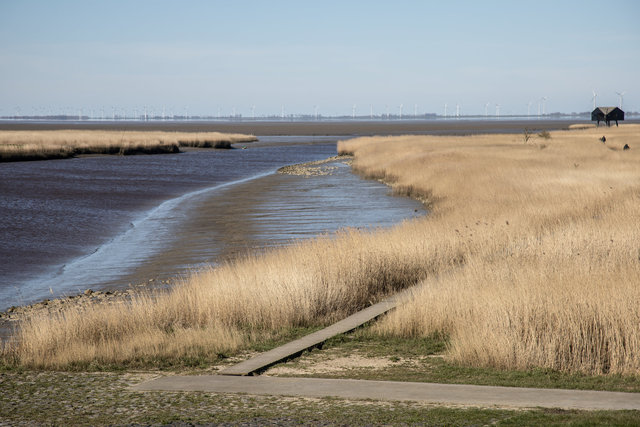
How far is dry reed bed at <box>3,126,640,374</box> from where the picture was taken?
9.56m

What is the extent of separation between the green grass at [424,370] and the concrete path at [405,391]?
1.62 ft

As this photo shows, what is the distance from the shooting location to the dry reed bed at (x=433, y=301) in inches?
376

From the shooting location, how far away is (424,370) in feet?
30.8

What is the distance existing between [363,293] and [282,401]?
19.3 feet

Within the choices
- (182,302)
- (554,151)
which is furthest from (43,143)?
(182,302)

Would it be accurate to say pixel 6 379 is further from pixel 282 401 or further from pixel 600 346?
pixel 600 346

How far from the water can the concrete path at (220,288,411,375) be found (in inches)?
282

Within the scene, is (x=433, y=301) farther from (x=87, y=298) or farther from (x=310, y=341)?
(x=87, y=298)

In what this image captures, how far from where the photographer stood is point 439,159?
48219 millimetres

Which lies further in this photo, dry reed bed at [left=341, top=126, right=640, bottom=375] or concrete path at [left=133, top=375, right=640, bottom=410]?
dry reed bed at [left=341, top=126, right=640, bottom=375]

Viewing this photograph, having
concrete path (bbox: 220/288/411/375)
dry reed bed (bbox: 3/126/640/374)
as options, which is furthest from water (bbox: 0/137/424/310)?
concrete path (bbox: 220/288/411/375)

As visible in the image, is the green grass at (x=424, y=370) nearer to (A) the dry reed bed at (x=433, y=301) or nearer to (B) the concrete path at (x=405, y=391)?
(A) the dry reed bed at (x=433, y=301)

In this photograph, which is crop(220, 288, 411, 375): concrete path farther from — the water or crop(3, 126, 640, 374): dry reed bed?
the water

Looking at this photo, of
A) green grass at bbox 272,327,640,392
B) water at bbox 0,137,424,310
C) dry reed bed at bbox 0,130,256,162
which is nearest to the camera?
green grass at bbox 272,327,640,392
